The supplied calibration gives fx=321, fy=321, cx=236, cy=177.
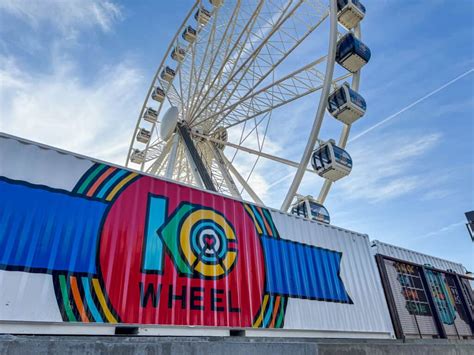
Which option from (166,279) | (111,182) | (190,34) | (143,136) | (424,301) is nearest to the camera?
(166,279)

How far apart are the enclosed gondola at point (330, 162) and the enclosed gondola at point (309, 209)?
1262 mm

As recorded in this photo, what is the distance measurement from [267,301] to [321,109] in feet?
28.3

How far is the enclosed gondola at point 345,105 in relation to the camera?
13.1 metres

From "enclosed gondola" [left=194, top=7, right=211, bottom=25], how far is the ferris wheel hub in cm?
563

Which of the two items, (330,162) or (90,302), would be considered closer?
(90,302)

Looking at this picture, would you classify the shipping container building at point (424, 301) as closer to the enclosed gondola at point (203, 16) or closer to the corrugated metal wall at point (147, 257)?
the corrugated metal wall at point (147, 257)

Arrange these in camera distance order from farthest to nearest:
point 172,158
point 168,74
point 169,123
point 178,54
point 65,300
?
point 168,74, point 178,54, point 169,123, point 172,158, point 65,300

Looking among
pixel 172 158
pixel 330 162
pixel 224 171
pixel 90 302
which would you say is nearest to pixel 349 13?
pixel 330 162

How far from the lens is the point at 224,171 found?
17234 millimetres

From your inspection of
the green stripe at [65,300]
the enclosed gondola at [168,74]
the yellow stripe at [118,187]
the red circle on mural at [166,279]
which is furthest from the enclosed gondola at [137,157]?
the green stripe at [65,300]

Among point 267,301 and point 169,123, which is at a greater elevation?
point 169,123

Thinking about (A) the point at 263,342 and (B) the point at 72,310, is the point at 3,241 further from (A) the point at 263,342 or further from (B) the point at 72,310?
(A) the point at 263,342

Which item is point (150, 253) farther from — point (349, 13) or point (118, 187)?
point (349, 13)

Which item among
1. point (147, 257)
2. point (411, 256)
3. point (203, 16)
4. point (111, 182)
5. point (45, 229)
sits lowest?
point (147, 257)
